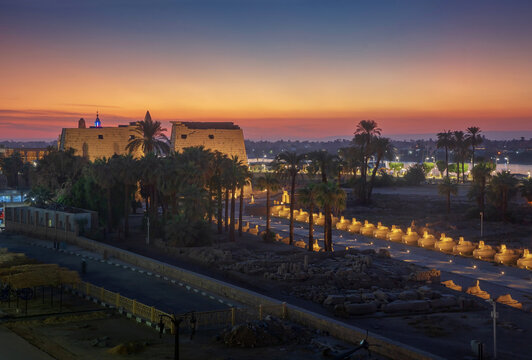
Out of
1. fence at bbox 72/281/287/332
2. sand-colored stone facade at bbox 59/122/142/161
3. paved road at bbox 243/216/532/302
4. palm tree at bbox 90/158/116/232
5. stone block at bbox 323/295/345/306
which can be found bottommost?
paved road at bbox 243/216/532/302

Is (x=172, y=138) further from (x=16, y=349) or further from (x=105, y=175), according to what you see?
(x=16, y=349)

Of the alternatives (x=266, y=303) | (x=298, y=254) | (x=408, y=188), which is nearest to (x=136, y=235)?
(x=298, y=254)

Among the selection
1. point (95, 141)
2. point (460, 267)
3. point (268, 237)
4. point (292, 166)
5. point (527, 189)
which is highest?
point (95, 141)

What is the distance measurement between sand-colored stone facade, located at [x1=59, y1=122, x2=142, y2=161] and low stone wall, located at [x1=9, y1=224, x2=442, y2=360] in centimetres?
4902

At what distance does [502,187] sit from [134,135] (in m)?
52.3

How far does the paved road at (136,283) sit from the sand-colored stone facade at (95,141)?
43.5m

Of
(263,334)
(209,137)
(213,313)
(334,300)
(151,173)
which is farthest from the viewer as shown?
(209,137)

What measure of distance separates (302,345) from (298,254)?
23217 millimetres

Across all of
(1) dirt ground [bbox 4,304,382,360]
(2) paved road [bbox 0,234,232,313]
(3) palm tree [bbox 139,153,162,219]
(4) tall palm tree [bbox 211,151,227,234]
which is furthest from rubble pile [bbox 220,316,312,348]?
(4) tall palm tree [bbox 211,151,227,234]

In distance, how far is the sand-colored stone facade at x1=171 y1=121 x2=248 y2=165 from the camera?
91062mm

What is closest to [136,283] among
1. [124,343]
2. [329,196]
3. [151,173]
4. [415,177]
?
[124,343]

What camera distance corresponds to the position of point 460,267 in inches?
1658

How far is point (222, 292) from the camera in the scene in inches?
1058

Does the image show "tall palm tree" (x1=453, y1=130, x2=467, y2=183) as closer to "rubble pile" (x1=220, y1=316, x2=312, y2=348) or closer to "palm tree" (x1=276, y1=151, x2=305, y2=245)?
"palm tree" (x1=276, y1=151, x2=305, y2=245)
